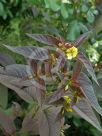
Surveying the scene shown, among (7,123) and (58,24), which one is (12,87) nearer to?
(7,123)

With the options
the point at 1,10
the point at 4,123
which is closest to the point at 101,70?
the point at 4,123

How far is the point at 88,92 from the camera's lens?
85cm

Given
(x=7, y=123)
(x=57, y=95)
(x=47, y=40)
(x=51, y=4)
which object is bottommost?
(x=7, y=123)

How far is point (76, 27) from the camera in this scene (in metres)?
1.54

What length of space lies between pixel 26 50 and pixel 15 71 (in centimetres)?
11

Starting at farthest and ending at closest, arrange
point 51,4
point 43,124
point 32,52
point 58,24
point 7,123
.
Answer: point 58,24 < point 51,4 < point 7,123 < point 43,124 < point 32,52

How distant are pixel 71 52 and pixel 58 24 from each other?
36.1 inches

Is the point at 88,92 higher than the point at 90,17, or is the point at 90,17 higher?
the point at 90,17

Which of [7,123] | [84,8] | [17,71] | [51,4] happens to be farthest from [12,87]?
[84,8]

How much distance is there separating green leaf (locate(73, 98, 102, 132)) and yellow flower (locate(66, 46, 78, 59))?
0.13 meters

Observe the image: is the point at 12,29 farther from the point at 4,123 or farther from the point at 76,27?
the point at 4,123

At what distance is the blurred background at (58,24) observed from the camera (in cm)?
146

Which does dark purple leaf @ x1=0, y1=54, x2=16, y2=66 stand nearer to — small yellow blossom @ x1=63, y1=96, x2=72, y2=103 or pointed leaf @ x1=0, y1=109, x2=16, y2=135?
pointed leaf @ x1=0, y1=109, x2=16, y2=135

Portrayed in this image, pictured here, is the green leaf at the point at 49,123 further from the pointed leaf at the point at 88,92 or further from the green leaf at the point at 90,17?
the green leaf at the point at 90,17
